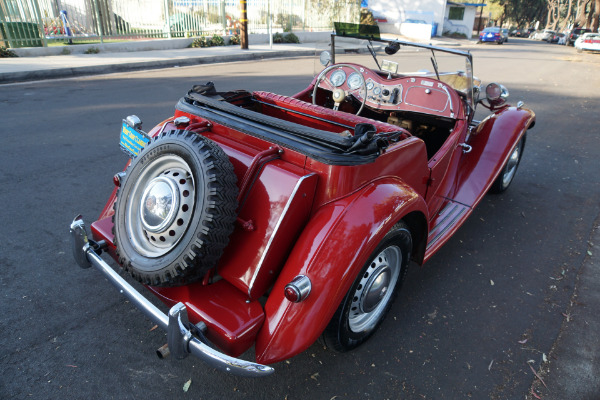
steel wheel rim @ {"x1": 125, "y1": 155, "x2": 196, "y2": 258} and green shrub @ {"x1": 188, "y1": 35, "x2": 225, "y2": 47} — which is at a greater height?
green shrub @ {"x1": 188, "y1": 35, "x2": 225, "y2": 47}

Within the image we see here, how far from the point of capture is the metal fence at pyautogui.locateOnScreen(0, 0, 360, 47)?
1173 centimetres

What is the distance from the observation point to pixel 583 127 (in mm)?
7262

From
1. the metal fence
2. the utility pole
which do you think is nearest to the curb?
the utility pole

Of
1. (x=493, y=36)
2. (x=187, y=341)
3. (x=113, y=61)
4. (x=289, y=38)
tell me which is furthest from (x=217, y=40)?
(x=493, y=36)

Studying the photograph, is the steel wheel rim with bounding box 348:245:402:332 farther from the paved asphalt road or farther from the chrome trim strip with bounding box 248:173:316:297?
the chrome trim strip with bounding box 248:173:316:297

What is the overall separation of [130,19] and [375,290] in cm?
1563

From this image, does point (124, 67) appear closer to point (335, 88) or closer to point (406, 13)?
point (335, 88)

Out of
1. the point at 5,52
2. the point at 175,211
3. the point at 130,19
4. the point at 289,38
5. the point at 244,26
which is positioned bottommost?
the point at 175,211

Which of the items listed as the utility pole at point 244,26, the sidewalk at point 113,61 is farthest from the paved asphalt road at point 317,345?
the utility pole at point 244,26

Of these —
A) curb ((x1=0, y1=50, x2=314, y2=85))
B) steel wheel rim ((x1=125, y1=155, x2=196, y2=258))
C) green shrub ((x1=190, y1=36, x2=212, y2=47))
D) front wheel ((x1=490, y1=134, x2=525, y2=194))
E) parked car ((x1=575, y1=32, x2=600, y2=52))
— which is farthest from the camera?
parked car ((x1=575, y1=32, x2=600, y2=52))

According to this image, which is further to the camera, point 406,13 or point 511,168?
point 406,13

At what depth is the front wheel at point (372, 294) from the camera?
213 centimetres

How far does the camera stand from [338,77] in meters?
3.76

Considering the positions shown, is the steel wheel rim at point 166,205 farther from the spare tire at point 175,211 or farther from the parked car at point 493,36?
the parked car at point 493,36
